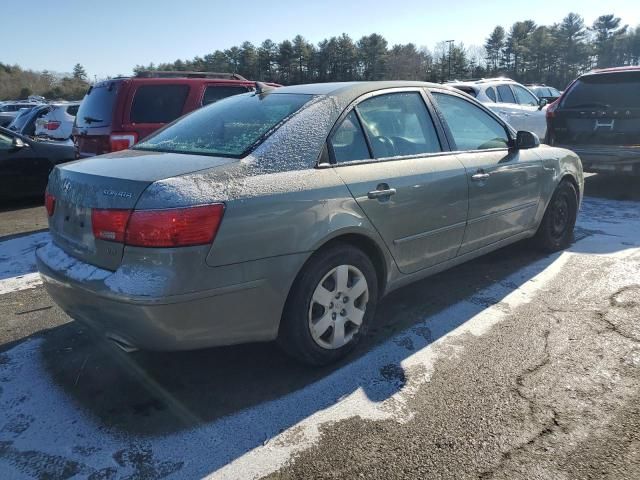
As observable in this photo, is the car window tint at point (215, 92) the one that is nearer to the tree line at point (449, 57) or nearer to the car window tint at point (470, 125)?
the car window tint at point (470, 125)

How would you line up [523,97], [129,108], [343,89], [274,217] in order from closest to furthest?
[274,217], [343,89], [129,108], [523,97]

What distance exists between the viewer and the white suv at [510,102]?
11.2 meters

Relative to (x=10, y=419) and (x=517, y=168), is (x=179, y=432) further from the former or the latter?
(x=517, y=168)

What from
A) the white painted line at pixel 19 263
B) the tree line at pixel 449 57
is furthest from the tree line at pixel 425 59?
the white painted line at pixel 19 263

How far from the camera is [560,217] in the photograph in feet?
17.4

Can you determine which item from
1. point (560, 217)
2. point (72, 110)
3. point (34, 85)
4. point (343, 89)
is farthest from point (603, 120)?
point (34, 85)

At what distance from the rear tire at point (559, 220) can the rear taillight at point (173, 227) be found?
3.73 metres

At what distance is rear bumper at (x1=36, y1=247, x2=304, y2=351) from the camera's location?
8.07 feet

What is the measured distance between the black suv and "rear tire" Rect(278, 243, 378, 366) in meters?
6.05

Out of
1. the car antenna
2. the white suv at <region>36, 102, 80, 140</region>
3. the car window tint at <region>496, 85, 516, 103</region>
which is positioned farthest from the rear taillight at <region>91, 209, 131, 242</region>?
the white suv at <region>36, 102, 80, 140</region>

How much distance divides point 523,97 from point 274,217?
11.7m

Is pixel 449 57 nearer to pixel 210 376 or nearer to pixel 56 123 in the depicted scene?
pixel 56 123

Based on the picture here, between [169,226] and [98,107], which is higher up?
[98,107]

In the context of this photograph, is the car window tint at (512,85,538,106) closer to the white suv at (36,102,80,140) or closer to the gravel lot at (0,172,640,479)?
the gravel lot at (0,172,640,479)
